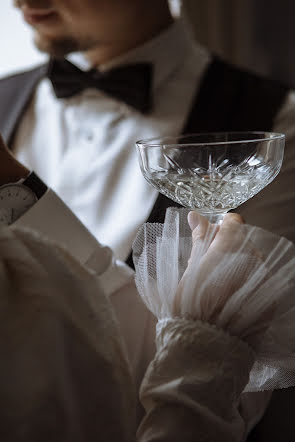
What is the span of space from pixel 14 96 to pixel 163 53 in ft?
1.33

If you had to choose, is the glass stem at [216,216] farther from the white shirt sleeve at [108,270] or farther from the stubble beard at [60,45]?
the stubble beard at [60,45]

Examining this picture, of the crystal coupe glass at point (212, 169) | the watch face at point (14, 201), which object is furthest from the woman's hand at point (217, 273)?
the watch face at point (14, 201)

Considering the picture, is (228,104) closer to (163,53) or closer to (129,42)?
(163,53)

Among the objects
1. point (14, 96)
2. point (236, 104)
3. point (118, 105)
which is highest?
point (14, 96)

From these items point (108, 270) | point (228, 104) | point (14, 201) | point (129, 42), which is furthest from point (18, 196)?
point (129, 42)

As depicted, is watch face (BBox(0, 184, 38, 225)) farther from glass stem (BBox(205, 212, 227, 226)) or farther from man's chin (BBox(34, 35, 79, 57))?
man's chin (BBox(34, 35, 79, 57))

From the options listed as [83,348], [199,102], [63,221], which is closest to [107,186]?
[199,102]

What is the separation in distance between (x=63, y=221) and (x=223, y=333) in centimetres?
28

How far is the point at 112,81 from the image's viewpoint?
4.23 feet

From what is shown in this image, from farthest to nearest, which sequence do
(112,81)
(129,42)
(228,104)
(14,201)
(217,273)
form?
(129,42)
(112,81)
(228,104)
(14,201)
(217,273)

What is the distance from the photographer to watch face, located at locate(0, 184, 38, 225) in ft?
2.06

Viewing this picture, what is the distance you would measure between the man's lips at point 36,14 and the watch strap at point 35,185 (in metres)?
0.68

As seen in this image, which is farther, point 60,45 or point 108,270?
point 60,45

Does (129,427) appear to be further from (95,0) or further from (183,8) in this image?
(183,8)
